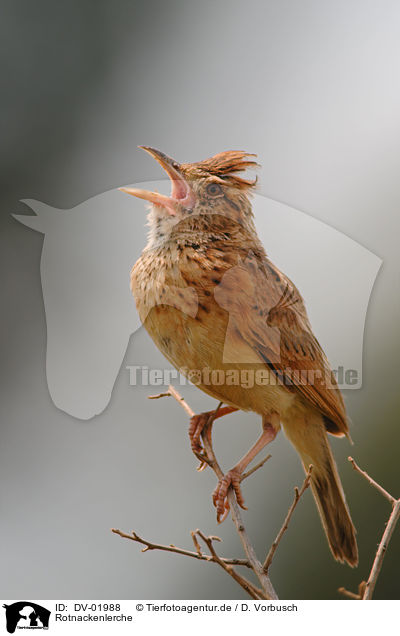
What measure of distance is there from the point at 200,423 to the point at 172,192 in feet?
1.65

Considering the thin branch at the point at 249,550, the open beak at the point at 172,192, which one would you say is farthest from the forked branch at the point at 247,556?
the open beak at the point at 172,192

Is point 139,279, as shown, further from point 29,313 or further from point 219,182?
point 29,313

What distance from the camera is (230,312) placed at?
46.4 inches

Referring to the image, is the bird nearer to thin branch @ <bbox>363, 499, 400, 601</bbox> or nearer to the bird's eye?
the bird's eye

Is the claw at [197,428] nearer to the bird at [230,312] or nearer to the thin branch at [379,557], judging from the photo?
the bird at [230,312]

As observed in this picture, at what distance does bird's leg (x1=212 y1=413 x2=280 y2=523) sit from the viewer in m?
1.20

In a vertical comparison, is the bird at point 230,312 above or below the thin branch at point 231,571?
above

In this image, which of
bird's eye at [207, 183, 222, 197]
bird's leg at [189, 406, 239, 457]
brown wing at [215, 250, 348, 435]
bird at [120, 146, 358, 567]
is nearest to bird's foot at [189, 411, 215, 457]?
bird's leg at [189, 406, 239, 457]

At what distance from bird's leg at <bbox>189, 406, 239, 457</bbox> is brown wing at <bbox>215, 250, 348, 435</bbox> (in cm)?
18

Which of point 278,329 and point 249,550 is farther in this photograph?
point 278,329

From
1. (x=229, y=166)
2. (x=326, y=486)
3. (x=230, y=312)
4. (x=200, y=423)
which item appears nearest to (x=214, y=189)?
(x=229, y=166)

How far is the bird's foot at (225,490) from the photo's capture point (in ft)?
3.93

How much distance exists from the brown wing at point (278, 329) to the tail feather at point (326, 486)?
0.15 feet
